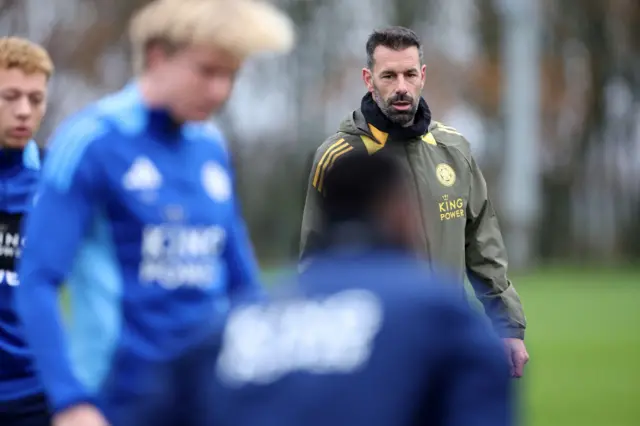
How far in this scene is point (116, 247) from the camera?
397 cm

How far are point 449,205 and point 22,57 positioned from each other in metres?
1.86

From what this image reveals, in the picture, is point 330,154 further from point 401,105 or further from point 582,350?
point 582,350

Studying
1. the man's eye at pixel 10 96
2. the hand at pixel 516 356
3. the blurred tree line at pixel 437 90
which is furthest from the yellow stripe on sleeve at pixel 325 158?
the blurred tree line at pixel 437 90

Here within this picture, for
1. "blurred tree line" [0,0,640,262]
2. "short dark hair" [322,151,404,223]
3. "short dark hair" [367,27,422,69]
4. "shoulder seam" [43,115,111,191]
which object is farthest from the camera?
"blurred tree line" [0,0,640,262]

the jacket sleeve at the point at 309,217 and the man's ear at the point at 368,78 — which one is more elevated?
the man's ear at the point at 368,78

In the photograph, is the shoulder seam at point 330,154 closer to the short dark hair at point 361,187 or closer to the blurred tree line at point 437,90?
the short dark hair at point 361,187

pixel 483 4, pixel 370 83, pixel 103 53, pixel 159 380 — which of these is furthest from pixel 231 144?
pixel 159 380

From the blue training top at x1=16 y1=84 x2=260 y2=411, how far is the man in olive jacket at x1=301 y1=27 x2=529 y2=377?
1.60 metres

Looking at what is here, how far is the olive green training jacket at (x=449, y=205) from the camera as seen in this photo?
5707 mm

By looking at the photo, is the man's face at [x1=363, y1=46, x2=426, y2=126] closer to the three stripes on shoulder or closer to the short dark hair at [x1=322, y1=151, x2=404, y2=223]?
the three stripes on shoulder

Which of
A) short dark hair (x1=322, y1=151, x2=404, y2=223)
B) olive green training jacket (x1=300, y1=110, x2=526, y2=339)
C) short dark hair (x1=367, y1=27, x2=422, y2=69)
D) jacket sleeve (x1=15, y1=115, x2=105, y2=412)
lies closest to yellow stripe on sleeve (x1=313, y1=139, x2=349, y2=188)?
olive green training jacket (x1=300, y1=110, x2=526, y2=339)

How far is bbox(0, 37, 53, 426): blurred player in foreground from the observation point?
5.25 metres

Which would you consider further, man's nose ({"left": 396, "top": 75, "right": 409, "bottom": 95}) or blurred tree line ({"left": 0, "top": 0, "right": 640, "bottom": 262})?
blurred tree line ({"left": 0, "top": 0, "right": 640, "bottom": 262})

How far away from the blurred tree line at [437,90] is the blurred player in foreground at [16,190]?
30.2 meters
